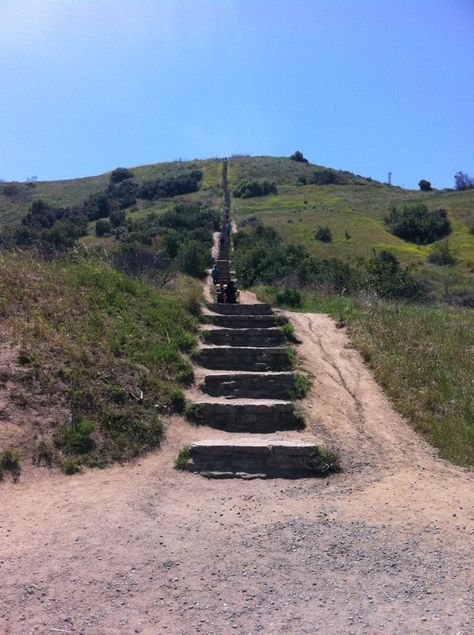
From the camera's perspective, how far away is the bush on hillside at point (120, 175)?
60719 mm

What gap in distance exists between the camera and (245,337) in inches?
392

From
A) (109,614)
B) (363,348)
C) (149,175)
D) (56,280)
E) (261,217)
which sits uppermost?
(149,175)

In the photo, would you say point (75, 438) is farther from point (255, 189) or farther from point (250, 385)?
point (255, 189)

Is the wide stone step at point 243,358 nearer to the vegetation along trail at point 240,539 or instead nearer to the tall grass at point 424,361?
the vegetation along trail at point 240,539

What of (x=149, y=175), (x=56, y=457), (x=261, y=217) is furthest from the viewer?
(x=149, y=175)

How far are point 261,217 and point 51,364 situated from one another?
3346cm

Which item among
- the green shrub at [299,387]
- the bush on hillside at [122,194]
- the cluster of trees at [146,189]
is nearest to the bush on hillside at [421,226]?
the cluster of trees at [146,189]

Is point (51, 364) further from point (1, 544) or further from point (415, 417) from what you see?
point (415, 417)

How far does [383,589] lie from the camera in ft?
13.6

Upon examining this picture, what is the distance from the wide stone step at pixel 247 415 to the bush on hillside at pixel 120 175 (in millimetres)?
56027

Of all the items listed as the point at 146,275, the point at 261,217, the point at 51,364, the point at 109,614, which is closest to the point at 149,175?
the point at 261,217

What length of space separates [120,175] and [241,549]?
60.2 m

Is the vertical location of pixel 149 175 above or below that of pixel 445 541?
above

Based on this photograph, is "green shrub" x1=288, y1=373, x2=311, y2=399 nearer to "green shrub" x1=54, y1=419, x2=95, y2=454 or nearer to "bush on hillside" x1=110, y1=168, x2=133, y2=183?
"green shrub" x1=54, y1=419, x2=95, y2=454
